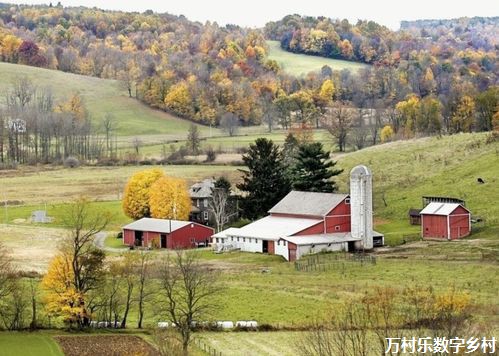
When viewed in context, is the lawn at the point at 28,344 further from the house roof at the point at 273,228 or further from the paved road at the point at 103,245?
the paved road at the point at 103,245

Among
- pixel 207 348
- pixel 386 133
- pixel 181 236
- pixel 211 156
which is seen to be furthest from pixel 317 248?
pixel 386 133

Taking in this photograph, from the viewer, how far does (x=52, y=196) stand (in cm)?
9225

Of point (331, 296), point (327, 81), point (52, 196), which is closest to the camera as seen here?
point (331, 296)

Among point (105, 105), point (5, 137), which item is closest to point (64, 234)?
point (5, 137)

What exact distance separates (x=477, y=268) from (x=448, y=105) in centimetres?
6645

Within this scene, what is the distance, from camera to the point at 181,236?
7019cm

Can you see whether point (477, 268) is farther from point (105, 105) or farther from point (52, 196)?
point (105, 105)

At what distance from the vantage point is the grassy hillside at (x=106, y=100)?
150375 millimetres

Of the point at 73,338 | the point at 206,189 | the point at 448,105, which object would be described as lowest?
the point at 73,338

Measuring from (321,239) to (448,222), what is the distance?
804 centimetres

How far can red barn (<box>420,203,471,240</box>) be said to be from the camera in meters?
64.1

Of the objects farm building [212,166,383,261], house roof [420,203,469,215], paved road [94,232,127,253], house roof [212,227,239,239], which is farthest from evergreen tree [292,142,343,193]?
paved road [94,232,127,253]

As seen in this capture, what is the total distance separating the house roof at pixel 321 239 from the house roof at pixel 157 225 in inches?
390

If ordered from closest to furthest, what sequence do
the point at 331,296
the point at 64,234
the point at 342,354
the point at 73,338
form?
1. the point at 342,354
2. the point at 73,338
3. the point at 331,296
4. the point at 64,234
